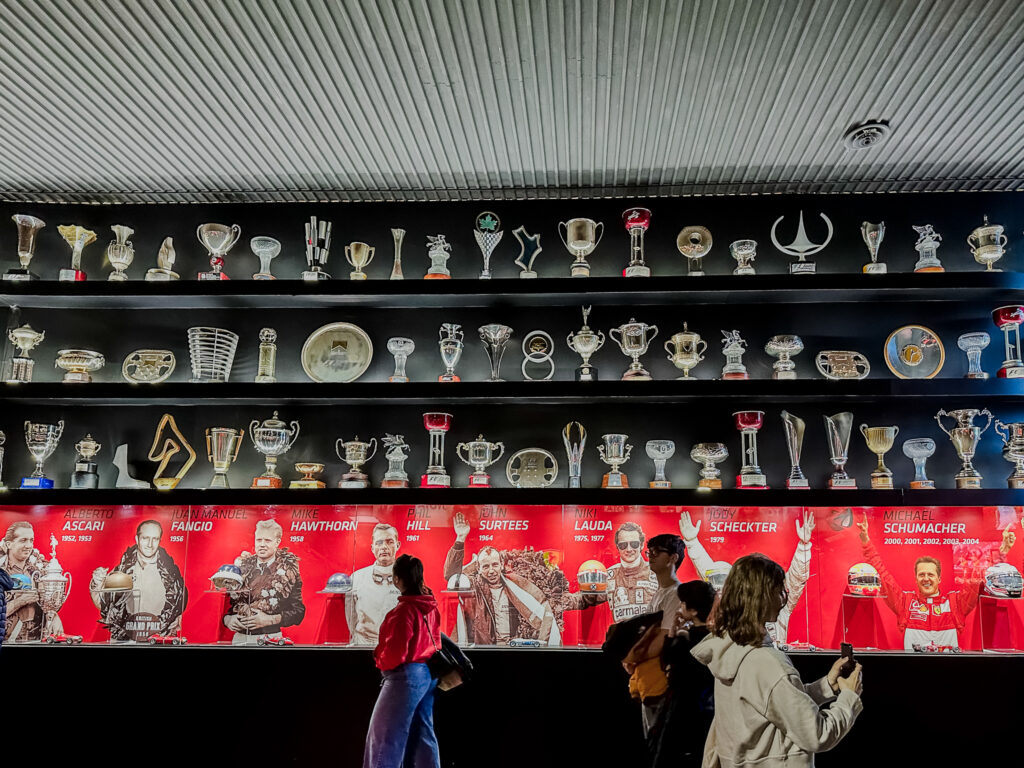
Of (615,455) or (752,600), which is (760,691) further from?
(615,455)

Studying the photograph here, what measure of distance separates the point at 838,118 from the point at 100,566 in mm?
4504

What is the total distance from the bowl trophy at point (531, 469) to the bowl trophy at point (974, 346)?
7.49ft

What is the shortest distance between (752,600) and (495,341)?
7.72 ft

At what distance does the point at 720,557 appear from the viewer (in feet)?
13.6

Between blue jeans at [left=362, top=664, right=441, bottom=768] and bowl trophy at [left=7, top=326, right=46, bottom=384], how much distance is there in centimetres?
269

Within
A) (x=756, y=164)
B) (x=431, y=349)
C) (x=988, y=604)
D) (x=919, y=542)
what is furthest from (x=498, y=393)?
(x=988, y=604)

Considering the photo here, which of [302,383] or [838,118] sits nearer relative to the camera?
[838,118]

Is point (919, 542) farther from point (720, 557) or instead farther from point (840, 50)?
point (840, 50)

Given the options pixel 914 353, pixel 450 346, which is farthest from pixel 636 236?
pixel 914 353

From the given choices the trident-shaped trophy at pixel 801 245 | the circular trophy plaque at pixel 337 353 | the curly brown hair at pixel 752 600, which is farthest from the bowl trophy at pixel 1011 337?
the circular trophy plaque at pixel 337 353

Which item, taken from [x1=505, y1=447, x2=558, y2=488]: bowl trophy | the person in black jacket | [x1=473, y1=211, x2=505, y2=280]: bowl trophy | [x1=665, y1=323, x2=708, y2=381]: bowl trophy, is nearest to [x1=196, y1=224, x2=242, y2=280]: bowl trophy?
[x1=473, y1=211, x2=505, y2=280]: bowl trophy

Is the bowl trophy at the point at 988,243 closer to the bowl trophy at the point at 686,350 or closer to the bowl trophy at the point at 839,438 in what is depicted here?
the bowl trophy at the point at 839,438

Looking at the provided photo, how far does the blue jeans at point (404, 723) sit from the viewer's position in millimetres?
3365

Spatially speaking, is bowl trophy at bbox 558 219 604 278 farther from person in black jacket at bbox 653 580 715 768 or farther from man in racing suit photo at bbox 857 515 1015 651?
man in racing suit photo at bbox 857 515 1015 651
